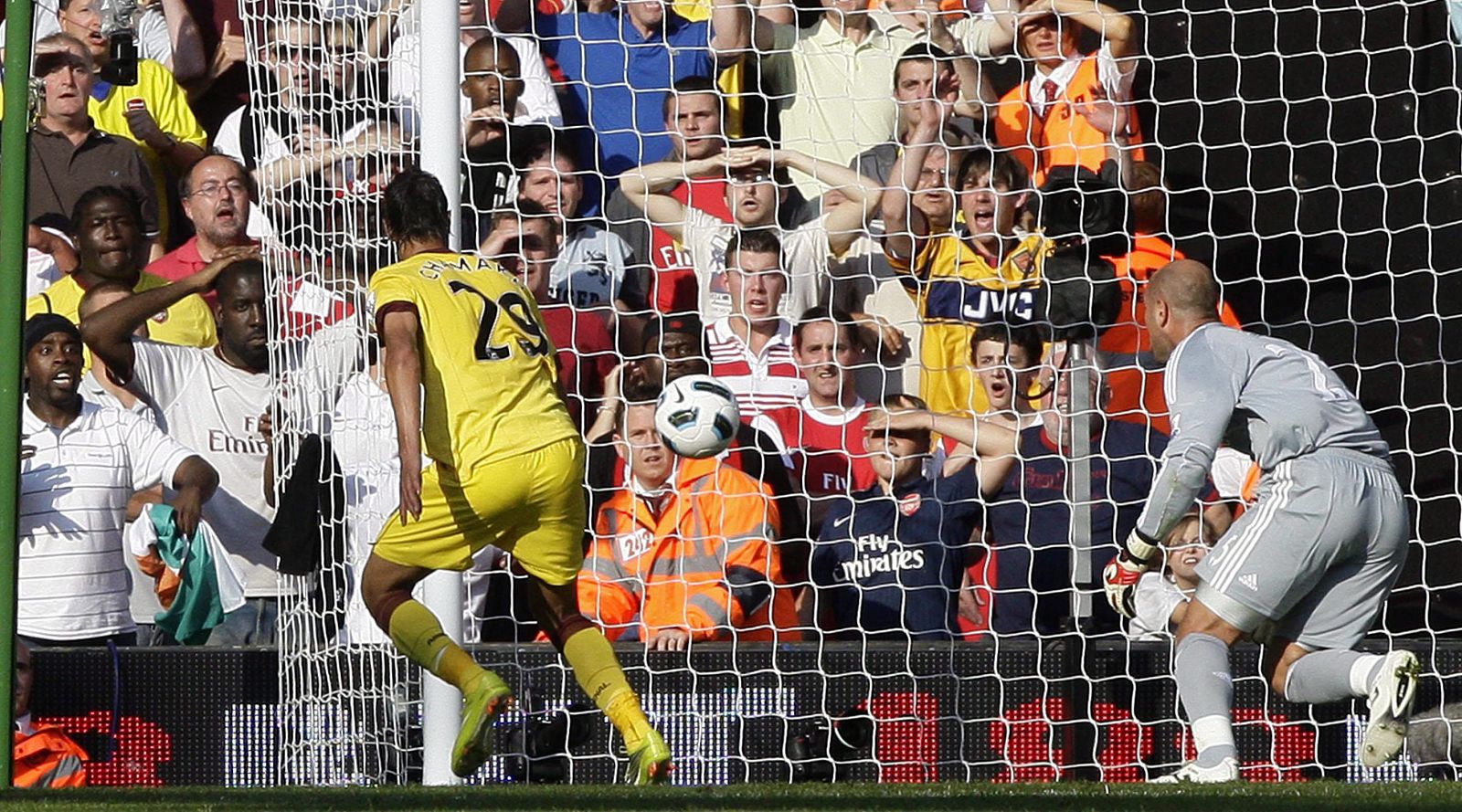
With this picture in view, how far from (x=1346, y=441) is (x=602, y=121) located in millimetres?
3288

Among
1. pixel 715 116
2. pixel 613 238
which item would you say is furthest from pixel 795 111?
pixel 613 238

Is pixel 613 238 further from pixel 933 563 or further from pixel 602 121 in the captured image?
pixel 933 563

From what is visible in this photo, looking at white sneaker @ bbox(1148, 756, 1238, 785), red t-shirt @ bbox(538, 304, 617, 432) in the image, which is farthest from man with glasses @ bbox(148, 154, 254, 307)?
white sneaker @ bbox(1148, 756, 1238, 785)

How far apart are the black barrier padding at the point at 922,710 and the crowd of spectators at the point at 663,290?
0.24m

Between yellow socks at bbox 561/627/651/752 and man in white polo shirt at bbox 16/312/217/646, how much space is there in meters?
2.24

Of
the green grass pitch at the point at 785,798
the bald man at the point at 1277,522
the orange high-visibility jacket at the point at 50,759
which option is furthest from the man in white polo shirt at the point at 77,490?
the bald man at the point at 1277,522

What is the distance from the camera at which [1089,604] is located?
6.53 meters

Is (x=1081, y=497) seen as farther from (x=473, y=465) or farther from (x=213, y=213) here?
(x=213, y=213)

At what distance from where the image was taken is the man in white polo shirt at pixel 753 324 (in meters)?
7.30

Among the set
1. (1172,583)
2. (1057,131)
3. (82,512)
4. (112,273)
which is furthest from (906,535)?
(112,273)

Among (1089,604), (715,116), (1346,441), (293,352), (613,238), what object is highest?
(715,116)

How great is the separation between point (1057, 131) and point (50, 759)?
4355 mm

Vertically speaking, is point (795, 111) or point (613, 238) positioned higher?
point (795, 111)

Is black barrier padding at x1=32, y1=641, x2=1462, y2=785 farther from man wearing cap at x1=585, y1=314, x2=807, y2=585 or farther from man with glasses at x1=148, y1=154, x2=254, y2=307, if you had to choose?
man with glasses at x1=148, y1=154, x2=254, y2=307
